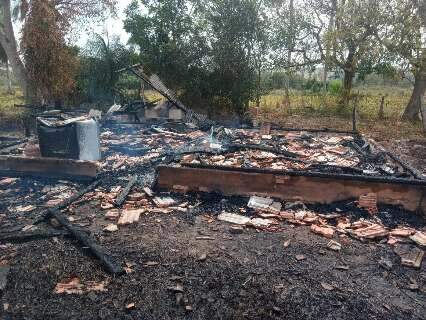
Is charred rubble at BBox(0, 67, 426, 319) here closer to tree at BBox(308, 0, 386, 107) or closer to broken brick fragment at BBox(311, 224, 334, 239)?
broken brick fragment at BBox(311, 224, 334, 239)

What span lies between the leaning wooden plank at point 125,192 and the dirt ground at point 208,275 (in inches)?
15.4

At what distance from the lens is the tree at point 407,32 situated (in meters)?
13.5

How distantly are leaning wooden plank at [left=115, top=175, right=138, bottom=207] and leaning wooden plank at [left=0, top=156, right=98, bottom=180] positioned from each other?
2.60ft

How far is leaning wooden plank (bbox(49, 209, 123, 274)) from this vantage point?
11.7 feet

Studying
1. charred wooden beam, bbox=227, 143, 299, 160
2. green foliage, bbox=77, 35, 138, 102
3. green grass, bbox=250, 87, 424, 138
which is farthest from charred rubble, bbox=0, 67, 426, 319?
green foliage, bbox=77, 35, 138, 102

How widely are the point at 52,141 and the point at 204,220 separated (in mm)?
3813

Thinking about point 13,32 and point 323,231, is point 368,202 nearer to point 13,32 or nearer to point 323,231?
point 323,231

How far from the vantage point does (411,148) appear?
1020 cm

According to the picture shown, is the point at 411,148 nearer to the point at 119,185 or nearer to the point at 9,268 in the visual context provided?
the point at 119,185

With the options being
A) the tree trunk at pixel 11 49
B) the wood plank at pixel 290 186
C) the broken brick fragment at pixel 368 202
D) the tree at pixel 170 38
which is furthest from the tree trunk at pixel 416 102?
the tree trunk at pixel 11 49

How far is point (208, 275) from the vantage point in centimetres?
355

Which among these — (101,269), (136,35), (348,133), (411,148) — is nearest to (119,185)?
(101,269)

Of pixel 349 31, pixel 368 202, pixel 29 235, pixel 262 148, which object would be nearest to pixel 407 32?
pixel 349 31

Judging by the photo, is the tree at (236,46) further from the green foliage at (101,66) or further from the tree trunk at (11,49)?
the tree trunk at (11,49)
